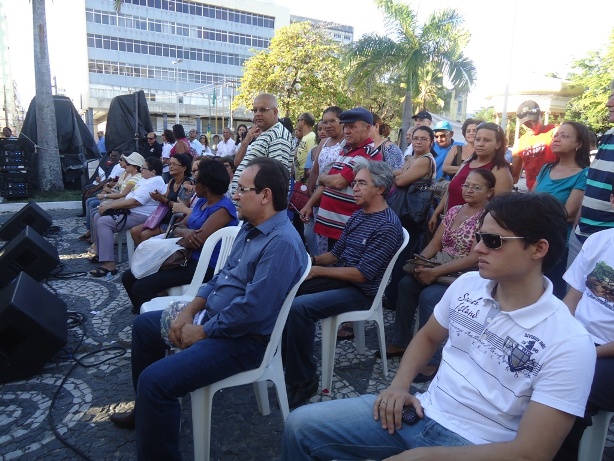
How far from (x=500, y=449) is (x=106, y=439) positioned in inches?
81.6

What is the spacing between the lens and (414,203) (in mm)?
4164

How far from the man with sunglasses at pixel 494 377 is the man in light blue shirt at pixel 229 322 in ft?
1.89

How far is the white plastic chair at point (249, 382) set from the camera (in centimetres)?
213

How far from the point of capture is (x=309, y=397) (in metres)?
2.86

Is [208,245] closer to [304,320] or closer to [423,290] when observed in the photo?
[304,320]

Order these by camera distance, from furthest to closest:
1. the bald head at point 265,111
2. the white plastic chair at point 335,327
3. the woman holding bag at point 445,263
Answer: the bald head at point 265,111 → the woman holding bag at point 445,263 → the white plastic chair at point 335,327

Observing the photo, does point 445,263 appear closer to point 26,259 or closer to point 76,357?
point 76,357

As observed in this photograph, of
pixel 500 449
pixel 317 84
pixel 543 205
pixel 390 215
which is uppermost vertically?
pixel 317 84

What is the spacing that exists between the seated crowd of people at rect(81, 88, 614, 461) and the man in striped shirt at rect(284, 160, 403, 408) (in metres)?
0.01

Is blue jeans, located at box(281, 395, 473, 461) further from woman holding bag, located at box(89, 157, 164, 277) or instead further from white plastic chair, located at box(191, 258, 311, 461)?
woman holding bag, located at box(89, 157, 164, 277)

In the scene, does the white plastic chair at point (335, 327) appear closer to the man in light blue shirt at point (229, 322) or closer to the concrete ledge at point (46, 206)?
the man in light blue shirt at point (229, 322)

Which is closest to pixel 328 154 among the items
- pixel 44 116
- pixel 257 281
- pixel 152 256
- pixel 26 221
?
pixel 152 256

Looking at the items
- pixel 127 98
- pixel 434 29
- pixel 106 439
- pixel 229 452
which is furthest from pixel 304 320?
pixel 434 29

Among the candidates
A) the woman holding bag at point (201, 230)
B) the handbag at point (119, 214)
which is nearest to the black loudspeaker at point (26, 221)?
the handbag at point (119, 214)
